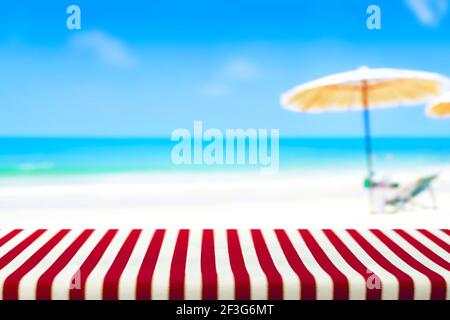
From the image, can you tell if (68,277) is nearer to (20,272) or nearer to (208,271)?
(20,272)

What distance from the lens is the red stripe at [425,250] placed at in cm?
303

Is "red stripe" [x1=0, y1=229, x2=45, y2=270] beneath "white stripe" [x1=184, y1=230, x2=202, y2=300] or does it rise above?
above

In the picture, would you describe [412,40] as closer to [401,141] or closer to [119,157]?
[401,141]

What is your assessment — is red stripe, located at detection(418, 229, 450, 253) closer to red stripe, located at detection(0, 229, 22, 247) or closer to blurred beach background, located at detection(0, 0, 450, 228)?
Result: red stripe, located at detection(0, 229, 22, 247)

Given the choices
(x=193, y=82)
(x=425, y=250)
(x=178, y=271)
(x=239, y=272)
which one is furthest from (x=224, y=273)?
(x=193, y=82)

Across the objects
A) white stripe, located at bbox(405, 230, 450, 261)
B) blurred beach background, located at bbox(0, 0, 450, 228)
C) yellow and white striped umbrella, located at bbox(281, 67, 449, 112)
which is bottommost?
white stripe, located at bbox(405, 230, 450, 261)

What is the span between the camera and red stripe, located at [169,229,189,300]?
269cm

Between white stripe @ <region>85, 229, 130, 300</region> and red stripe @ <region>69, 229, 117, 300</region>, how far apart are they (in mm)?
22

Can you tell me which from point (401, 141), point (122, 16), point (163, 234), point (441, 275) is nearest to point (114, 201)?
point (163, 234)

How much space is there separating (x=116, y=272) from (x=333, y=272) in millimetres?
1193

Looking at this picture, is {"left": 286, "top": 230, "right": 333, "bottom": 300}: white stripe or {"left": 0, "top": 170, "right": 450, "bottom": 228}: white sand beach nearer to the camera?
{"left": 286, "top": 230, "right": 333, "bottom": 300}: white stripe

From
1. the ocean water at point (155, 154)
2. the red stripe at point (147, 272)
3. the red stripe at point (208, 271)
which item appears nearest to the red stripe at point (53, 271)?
the red stripe at point (147, 272)

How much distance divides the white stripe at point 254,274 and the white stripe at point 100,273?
0.79m

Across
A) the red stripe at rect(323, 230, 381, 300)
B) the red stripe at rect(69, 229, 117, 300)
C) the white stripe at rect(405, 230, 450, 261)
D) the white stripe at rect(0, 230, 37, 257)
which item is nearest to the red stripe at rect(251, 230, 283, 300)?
the red stripe at rect(323, 230, 381, 300)
